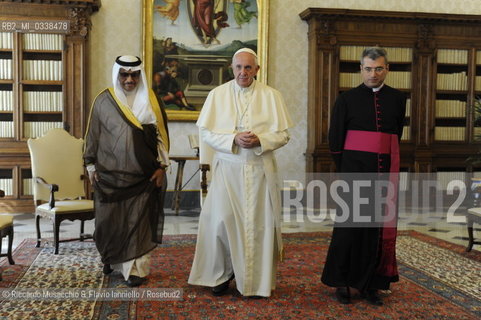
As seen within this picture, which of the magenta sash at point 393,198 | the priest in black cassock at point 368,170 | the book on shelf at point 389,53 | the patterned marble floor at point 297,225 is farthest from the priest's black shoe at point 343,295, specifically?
the book on shelf at point 389,53

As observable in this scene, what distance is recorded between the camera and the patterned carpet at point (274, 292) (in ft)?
10.5

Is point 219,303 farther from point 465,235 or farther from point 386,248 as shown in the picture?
point 465,235

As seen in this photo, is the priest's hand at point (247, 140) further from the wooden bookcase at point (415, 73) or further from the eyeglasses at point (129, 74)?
the wooden bookcase at point (415, 73)

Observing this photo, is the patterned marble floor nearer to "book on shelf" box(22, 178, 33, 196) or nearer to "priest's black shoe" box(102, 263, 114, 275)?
"book on shelf" box(22, 178, 33, 196)

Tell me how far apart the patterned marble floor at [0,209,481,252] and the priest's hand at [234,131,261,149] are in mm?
2713

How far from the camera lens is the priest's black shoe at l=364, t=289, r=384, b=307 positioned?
3.37m

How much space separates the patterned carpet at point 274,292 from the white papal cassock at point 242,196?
188mm

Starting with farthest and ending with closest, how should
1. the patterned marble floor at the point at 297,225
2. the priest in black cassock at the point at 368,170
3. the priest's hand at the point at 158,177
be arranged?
the patterned marble floor at the point at 297,225
the priest's hand at the point at 158,177
the priest in black cassock at the point at 368,170

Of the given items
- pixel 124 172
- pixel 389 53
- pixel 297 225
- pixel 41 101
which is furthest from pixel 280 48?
pixel 124 172

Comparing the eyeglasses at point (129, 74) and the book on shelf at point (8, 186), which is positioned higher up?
the eyeglasses at point (129, 74)

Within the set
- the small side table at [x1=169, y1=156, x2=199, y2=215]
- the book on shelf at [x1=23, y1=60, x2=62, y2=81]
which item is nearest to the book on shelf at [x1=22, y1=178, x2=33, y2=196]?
the book on shelf at [x1=23, y1=60, x2=62, y2=81]

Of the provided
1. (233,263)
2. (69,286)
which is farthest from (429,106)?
(69,286)

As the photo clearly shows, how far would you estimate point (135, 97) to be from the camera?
12.9 feet

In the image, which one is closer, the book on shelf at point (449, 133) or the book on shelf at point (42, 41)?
the book on shelf at point (42, 41)
